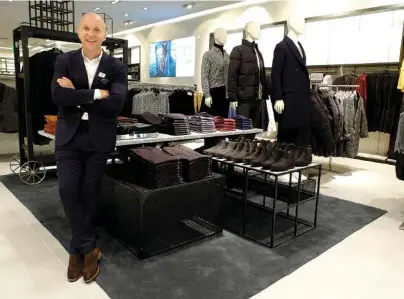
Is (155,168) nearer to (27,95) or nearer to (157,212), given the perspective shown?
(157,212)

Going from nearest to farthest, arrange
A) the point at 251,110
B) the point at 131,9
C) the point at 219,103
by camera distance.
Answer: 1. the point at 251,110
2. the point at 219,103
3. the point at 131,9

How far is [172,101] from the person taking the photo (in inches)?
226

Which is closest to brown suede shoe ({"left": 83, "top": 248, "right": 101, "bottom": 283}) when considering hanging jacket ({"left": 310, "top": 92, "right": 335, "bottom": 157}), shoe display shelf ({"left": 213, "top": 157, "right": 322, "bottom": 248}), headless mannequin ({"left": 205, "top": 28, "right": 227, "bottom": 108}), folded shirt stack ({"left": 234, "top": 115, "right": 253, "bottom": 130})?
shoe display shelf ({"left": 213, "top": 157, "right": 322, "bottom": 248})

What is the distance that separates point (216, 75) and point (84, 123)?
8.74 ft

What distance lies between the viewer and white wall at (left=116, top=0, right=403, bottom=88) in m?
6.36

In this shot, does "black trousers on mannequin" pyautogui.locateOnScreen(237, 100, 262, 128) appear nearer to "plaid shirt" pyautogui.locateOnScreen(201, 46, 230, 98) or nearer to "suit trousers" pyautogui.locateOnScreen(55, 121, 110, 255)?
"plaid shirt" pyautogui.locateOnScreen(201, 46, 230, 98)

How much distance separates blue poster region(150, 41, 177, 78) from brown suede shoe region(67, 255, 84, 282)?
28.0ft

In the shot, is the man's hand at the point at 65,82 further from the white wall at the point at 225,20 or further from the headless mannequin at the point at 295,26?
the white wall at the point at 225,20

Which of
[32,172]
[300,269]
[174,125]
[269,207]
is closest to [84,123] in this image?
[174,125]

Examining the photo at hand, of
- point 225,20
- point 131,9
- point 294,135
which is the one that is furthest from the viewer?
point 131,9

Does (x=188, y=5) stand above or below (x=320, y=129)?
above

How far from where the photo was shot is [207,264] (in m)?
2.27

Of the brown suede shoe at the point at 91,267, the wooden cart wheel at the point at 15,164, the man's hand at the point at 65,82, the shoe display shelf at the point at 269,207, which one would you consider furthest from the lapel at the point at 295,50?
the wooden cart wheel at the point at 15,164

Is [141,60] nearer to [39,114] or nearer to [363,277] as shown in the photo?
[39,114]
